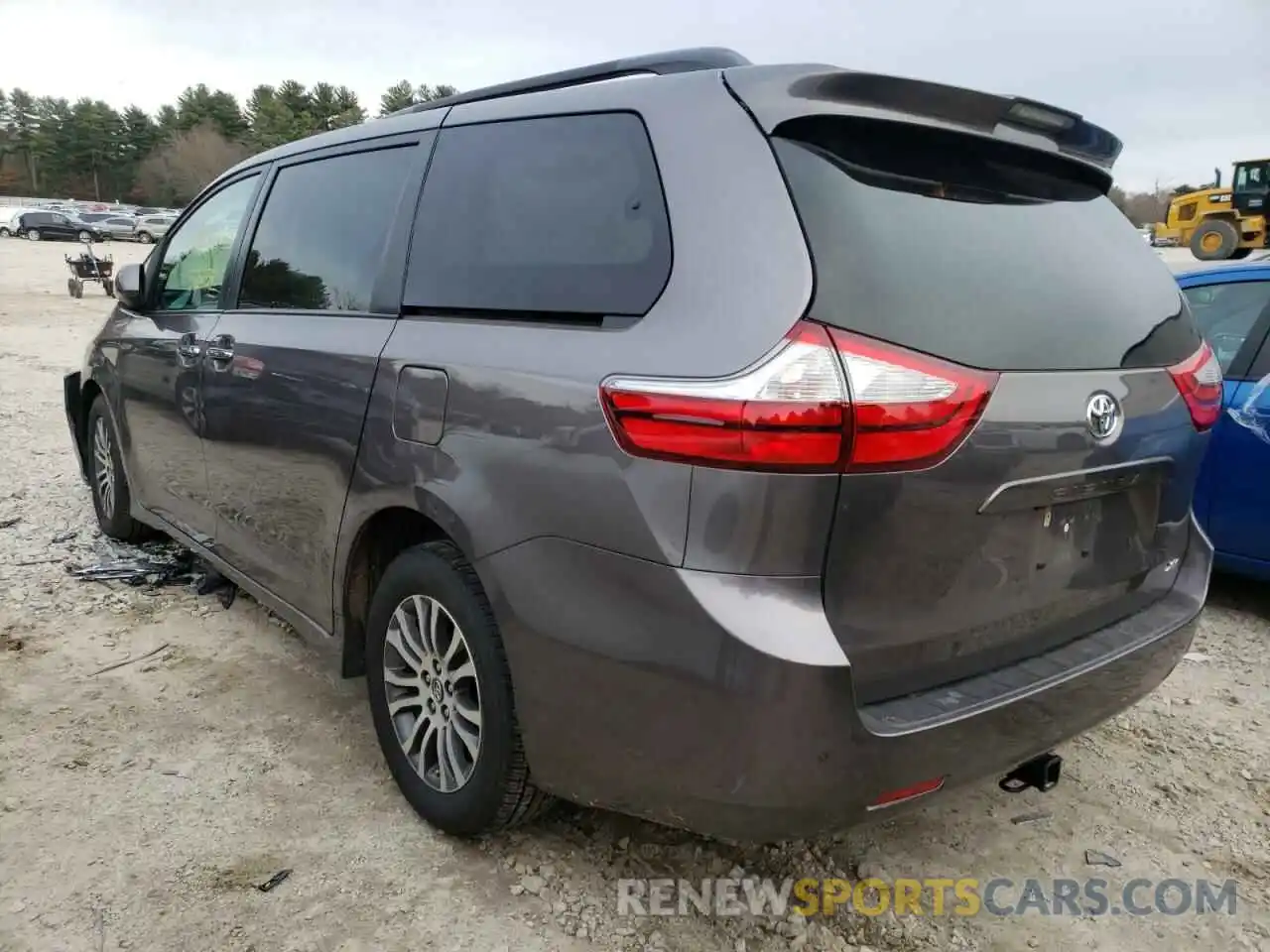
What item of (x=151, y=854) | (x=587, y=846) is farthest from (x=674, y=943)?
(x=151, y=854)

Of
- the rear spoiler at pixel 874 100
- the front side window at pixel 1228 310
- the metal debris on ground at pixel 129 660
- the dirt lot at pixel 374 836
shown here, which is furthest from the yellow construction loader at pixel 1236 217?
the metal debris on ground at pixel 129 660

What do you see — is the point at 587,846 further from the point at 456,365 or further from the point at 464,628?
the point at 456,365

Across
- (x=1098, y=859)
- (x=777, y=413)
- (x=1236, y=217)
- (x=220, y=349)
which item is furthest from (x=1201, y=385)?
(x=1236, y=217)

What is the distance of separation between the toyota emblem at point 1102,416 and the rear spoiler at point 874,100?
63 centimetres

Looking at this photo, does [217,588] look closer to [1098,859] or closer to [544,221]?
[544,221]

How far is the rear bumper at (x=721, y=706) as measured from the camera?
1.68m

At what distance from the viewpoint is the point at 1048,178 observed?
2.29 metres

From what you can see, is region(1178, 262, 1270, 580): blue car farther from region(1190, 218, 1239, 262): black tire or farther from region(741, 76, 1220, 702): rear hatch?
region(1190, 218, 1239, 262): black tire

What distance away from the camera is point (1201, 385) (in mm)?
2369

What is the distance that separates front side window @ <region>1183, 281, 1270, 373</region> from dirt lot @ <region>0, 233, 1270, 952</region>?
4.70 ft

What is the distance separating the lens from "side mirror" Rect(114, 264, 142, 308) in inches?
162

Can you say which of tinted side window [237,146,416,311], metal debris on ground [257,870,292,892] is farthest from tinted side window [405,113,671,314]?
metal debris on ground [257,870,292,892]

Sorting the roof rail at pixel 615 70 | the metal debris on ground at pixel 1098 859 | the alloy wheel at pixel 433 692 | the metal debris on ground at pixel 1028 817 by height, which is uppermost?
the roof rail at pixel 615 70

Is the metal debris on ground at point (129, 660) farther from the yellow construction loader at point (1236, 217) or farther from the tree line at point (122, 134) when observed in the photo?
the tree line at point (122, 134)
